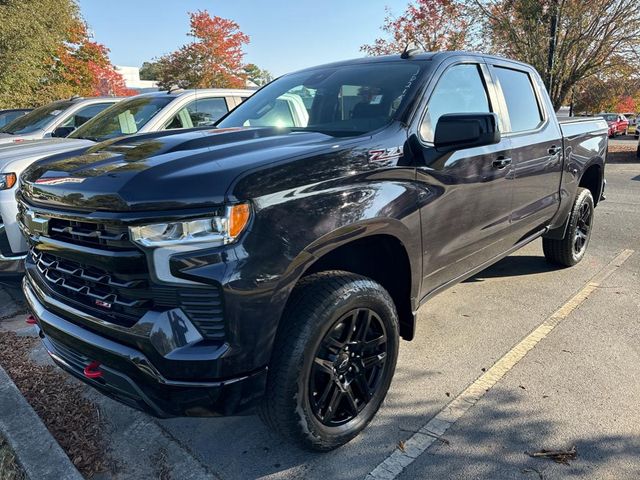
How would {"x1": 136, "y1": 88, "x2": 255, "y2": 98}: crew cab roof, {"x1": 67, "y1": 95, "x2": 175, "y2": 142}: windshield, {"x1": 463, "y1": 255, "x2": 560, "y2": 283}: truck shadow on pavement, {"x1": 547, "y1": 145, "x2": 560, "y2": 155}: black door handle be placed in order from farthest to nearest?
1. {"x1": 136, "y1": 88, "x2": 255, "y2": 98}: crew cab roof
2. {"x1": 67, "y1": 95, "x2": 175, "y2": 142}: windshield
3. {"x1": 463, "y1": 255, "x2": 560, "y2": 283}: truck shadow on pavement
4. {"x1": 547, "y1": 145, "x2": 560, "y2": 155}: black door handle

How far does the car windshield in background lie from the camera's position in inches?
112

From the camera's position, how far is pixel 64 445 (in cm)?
257

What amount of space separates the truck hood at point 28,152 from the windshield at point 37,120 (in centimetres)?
186

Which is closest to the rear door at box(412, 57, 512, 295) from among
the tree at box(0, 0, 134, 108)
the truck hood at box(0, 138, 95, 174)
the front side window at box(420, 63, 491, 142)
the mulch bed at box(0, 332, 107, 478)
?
the front side window at box(420, 63, 491, 142)

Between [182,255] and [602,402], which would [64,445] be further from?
[602,402]

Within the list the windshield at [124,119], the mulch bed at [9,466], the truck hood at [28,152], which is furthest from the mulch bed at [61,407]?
the windshield at [124,119]

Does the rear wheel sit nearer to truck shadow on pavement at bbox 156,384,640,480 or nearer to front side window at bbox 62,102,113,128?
truck shadow on pavement at bbox 156,384,640,480

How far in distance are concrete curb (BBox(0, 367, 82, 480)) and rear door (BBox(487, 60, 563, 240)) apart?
3175 mm

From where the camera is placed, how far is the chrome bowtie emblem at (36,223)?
2.28 m

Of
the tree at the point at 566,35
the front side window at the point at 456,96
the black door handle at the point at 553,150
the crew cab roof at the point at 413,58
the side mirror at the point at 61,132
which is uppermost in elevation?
the tree at the point at 566,35

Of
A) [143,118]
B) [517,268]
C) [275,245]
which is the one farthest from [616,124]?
[275,245]

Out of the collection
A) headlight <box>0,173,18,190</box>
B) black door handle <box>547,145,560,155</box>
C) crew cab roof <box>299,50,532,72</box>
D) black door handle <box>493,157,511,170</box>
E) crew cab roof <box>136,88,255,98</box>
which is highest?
crew cab roof <box>136,88,255,98</box>

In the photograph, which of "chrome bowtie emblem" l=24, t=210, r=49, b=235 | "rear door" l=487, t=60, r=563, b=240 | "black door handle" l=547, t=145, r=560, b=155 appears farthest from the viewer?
"black door handle" l=547, t=145, r=560, b=155

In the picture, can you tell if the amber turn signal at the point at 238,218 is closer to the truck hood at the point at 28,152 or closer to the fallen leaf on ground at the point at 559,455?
the fallen leaf on ground at the point at 559,455
